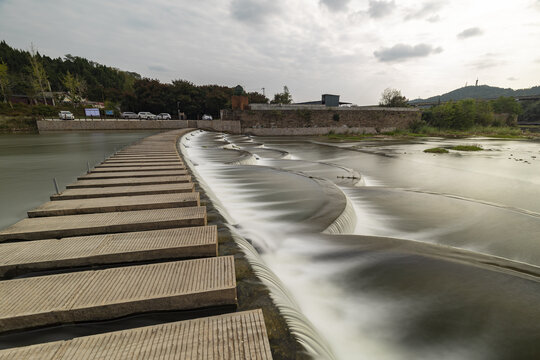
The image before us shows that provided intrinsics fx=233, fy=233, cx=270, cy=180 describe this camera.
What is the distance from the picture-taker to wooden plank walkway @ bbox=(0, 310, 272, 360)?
4.64 feet

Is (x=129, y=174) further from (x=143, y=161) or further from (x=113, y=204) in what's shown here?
(x=113, y=204)

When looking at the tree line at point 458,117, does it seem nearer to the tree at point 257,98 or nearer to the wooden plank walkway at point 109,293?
the tree at point 257,98

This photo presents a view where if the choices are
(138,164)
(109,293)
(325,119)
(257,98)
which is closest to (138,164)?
(138,164)

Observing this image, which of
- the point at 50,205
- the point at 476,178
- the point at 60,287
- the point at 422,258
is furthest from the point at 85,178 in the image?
the point at 476,178

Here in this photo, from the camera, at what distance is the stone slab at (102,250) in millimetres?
2375

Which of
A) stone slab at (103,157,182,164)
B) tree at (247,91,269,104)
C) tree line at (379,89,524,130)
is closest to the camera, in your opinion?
stone slab at (103,157,182,164)

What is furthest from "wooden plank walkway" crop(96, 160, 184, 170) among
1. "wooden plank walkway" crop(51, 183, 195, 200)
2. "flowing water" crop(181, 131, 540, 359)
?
"wooden plank walkway" crop(51, 183, 195, 200)

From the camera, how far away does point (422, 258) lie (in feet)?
12.2

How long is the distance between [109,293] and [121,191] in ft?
10.9

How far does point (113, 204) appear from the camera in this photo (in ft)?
12.9

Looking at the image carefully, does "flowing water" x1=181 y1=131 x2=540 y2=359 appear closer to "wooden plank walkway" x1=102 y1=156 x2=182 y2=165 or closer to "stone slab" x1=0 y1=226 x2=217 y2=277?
"stone slab" x1=0 y1=226 x2=217 y2=277

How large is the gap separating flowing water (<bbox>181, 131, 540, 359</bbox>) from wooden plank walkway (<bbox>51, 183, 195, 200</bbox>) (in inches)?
46.5

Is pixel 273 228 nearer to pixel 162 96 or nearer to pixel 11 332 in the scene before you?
pixel 11 332

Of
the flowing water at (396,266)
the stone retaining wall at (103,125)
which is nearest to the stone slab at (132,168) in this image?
the flowing water at (396,266)
